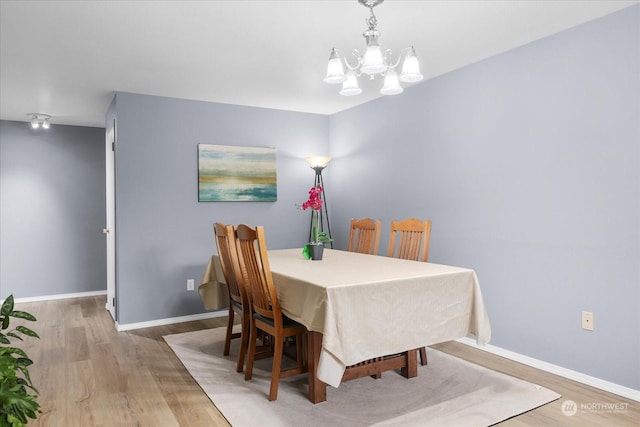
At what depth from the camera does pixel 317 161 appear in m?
5.03

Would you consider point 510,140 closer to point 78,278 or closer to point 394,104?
point 394,104

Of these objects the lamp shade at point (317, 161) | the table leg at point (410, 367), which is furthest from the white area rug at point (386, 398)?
the lamp shade at point (317, 161)

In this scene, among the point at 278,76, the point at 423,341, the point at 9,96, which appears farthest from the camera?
the point at 9,96

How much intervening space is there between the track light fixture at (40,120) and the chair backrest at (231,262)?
11.3ft

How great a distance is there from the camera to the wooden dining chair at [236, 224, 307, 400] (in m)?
2.53

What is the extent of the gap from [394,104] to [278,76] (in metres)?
1.24

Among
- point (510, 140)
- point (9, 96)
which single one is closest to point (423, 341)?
point (510, 140)

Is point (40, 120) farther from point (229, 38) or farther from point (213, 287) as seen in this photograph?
point (229, 38)

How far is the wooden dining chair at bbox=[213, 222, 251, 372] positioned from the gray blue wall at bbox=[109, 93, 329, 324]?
1344 mm

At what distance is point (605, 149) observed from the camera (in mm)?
2734

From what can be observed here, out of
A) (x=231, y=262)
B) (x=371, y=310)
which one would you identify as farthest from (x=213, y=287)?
(x=371, y=310)

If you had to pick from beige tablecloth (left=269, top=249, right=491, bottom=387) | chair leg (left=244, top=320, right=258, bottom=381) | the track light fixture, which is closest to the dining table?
beige tablecloth (left=269, top=249, right=491, bottom=387)

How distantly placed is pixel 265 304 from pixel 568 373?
2049mm

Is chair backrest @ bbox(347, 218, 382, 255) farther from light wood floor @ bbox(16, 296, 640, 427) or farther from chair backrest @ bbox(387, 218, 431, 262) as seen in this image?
light wood floor @ bbox(16, 296, 640, 427)
